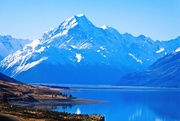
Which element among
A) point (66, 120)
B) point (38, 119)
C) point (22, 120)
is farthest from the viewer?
point (66, 120)

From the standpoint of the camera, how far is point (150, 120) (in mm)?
191250

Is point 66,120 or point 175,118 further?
point 175,118

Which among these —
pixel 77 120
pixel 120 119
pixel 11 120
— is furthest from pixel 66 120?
pixel 120 119

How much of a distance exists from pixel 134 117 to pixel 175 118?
679 inches

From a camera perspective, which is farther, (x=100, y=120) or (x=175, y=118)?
(x=175, y=118)

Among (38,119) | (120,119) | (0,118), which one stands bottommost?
(0,118)

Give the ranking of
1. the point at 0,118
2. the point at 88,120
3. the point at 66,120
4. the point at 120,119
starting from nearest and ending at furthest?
the point at 0,118 → the point at 66,120 → the point at 88,120 → the point at 120,119

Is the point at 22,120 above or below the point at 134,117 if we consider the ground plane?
below

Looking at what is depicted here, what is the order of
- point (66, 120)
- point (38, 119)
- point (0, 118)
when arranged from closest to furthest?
point (0, 118) < point (38, 119) < point (66, 120)

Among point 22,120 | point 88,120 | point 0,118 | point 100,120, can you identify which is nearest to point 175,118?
point 100,120

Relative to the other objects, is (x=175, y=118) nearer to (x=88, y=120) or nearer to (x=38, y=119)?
(x=88, y=120)

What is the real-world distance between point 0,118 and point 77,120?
1608 inches

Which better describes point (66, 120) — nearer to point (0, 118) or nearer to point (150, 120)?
point (0, 118)

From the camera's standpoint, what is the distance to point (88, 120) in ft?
436
